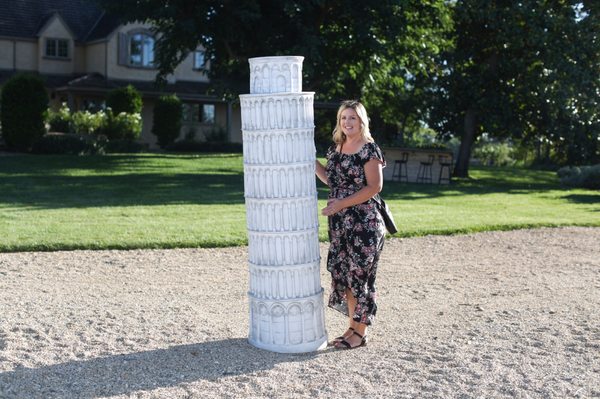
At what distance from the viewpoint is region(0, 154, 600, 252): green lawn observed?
12.4 metres

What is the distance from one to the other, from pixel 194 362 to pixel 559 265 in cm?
650

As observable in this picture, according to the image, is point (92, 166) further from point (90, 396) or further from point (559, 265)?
point (90, 396)

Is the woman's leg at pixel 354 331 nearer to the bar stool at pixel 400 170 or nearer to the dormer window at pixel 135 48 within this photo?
the bar stool at pixel 400 170

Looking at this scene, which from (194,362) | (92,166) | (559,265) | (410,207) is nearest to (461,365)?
(194,362)

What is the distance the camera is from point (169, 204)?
16453mm

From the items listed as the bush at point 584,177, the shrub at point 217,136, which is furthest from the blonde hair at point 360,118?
the shrub at point 217,136

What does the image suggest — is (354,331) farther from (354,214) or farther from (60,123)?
(60,123)

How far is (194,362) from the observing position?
6.38 metres

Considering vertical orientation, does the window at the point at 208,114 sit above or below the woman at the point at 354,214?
above

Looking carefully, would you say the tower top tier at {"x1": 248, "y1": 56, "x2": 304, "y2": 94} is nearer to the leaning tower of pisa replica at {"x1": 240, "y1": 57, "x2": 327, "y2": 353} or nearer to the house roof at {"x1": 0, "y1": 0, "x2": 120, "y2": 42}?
the leaning tower of pisa replica at {"x1": 240, "y1": 57, "x2": 327, "y2": 353}

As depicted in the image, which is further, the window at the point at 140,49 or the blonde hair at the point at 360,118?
the window at the point at 140,49

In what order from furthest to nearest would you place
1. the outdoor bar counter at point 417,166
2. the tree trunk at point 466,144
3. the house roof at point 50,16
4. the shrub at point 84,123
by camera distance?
the house roof at point 50,16, the shrub at point 84,123, the tree trunk at point 466,144, the outdoor bar counter at point 417,166

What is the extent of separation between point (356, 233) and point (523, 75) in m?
23.3

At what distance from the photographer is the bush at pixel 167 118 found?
37.4m
